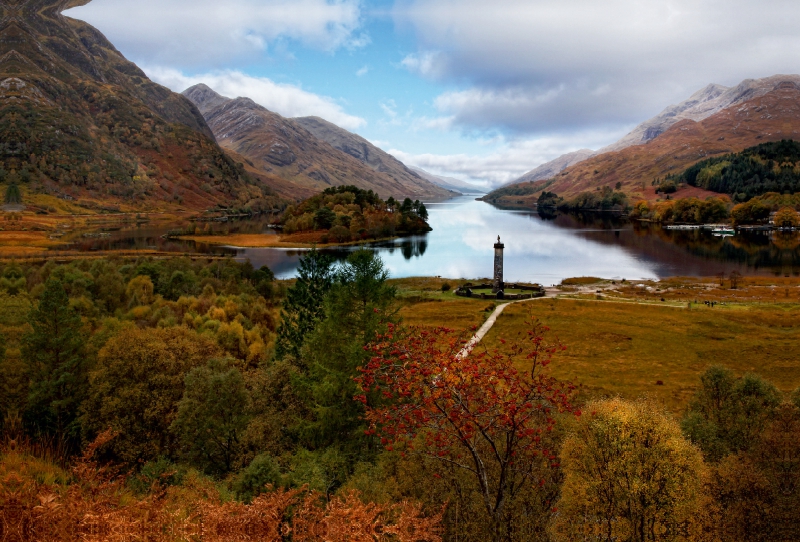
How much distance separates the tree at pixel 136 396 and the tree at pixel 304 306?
11416 mm

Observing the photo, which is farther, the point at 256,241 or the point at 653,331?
the point at 256,241

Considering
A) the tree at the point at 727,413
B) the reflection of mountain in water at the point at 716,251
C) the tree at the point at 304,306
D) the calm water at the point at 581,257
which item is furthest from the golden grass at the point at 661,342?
the reflection of mountain in water at the point at 716,251

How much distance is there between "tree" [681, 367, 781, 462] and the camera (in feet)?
87.7

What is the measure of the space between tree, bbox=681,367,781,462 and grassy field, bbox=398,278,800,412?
6.18 m

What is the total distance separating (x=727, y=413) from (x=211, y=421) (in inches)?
1292

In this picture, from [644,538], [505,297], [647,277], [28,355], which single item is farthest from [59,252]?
[647,277]

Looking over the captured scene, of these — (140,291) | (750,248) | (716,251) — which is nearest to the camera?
(140,291)

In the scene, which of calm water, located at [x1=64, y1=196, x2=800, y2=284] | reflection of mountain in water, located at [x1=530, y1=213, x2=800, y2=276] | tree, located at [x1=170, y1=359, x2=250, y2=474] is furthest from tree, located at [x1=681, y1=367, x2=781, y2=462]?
reflection of mountain in water, located at [x1=530, y1=213, x2=800, y2=276]

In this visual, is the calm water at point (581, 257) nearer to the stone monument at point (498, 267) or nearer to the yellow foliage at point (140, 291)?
the stone monument at point (498, 267)

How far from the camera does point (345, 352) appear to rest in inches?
1089

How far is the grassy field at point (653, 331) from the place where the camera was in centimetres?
4938

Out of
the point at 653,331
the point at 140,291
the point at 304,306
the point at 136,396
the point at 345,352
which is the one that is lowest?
the point at 653,331

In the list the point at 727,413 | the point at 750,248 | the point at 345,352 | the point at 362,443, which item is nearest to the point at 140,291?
the point at 345,352

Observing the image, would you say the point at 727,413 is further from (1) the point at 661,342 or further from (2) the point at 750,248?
(2) the point at 750,248
